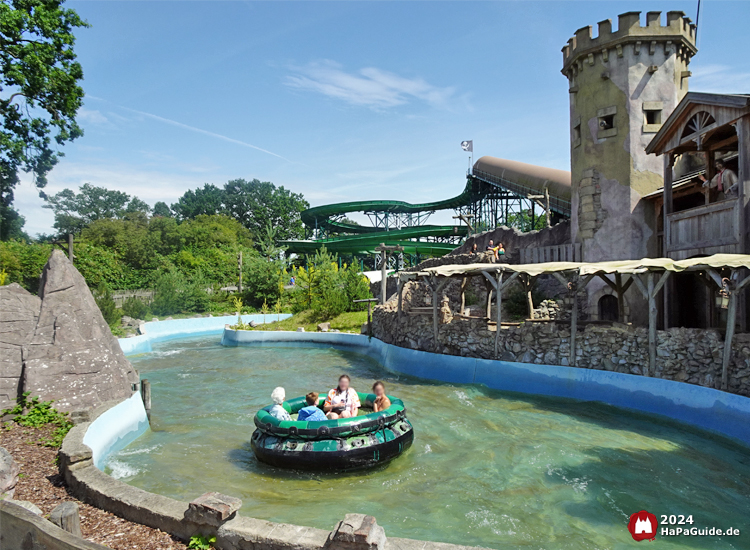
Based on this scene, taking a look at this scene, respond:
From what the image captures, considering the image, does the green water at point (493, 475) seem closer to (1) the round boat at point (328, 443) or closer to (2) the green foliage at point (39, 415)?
(1) the round boat at point (328, 443)

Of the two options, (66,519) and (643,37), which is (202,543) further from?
(643,37)

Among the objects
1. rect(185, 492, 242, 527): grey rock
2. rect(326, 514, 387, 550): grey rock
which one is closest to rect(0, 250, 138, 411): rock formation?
rect(185, 492, 242, 527): grey rock

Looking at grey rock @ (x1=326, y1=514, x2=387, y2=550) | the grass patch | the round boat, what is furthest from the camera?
the grass patch

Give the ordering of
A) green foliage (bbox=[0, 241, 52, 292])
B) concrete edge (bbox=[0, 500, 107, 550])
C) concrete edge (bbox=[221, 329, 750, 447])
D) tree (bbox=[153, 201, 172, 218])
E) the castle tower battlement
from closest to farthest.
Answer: concrete edge (bbox=[0, 500, 107, 550]), concrete edge (bbox=[221, 329, 750, 447]), the castle tower battlement, green foliage (bbox=[0, 241, 52, 292]), tree (bbox=[153, 201, 172, 218])

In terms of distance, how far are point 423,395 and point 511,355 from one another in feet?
8.91

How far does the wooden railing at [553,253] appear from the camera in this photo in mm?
18062

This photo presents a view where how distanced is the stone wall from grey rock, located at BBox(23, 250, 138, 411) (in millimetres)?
8908

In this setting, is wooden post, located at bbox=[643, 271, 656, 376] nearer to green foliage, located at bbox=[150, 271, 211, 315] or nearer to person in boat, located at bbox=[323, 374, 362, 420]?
person in boat, located at bbox=[323, 374, 362, 420]

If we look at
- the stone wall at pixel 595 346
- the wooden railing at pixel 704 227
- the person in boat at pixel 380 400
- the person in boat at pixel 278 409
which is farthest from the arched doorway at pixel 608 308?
the person in boat at pixel 278 409

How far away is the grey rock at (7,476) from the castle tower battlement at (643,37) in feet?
60.8

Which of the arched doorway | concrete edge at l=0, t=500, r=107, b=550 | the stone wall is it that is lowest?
concrete edge at l=0, t=500, r=107, b=550

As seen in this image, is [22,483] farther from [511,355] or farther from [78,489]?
[511,355]

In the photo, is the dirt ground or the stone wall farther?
the stone wall

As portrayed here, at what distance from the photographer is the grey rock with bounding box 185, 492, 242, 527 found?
4.65 m
